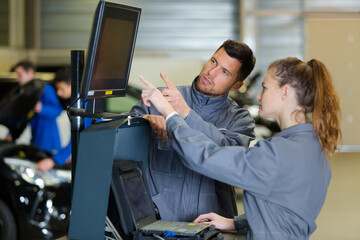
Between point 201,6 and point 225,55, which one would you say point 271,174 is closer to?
point 225,55

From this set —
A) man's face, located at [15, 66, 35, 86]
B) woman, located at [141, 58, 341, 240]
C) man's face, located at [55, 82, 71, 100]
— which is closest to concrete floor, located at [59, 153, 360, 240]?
man's face, located at [55, 82, 71, 100]

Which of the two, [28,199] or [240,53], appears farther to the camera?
[28,199]

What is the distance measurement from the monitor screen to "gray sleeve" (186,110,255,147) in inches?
11.4

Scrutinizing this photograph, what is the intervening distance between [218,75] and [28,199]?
218cm

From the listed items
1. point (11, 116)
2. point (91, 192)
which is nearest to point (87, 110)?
point (91, 192)

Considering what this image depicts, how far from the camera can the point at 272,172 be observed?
1.69 m

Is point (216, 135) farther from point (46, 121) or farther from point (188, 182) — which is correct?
point (46, 121)

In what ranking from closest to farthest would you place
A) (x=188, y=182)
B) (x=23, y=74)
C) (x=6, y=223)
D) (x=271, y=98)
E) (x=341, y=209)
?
(x=271, y=98), (x=188, y=182), (x=6, y=223), (x=23, y=74), (x=341, y=209)

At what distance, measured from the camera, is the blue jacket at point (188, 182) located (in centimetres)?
231

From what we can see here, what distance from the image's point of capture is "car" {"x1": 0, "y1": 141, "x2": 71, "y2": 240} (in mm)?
3977

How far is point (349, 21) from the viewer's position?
37.8ft

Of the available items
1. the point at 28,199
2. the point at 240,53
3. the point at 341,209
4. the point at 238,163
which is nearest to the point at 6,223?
the point at 28,199

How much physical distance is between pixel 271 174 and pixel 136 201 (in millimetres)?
473

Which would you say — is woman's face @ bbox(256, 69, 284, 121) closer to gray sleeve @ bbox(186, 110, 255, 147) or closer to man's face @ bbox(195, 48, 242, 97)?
gray sleeve @ bbox(186, 110, 255, 147)
